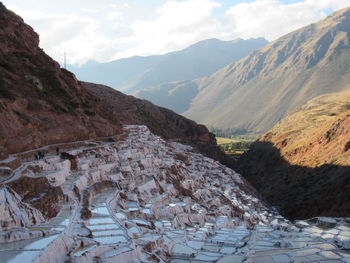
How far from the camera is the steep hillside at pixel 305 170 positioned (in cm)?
4650

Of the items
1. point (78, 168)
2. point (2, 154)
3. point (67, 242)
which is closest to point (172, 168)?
point (78, 168)

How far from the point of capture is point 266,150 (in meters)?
102

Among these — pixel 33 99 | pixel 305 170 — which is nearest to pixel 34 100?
pixel 33 99

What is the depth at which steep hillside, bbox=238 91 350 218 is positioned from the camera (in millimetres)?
46500

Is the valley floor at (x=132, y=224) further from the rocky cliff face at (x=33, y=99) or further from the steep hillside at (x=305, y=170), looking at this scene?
the steep hillside at (x=305, y=170)

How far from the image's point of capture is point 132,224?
20922 millimetres

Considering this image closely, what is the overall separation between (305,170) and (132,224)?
51.0m

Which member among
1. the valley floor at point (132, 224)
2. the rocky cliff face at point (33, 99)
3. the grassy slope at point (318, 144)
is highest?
the rocky cliff face at point (33, 99)

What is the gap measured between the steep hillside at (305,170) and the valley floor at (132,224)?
41.1ft

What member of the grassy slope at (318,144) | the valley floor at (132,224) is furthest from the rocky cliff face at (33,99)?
the grassy slope at (318,144)

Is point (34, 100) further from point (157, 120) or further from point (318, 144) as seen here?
point (157, 120)

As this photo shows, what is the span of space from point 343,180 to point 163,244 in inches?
1330

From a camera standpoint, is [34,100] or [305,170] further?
[305,170]

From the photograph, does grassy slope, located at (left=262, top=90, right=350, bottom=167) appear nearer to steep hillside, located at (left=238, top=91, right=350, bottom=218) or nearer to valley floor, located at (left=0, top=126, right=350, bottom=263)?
steep hillside, located at (left=238, top=91, right=350, bottom=218)
